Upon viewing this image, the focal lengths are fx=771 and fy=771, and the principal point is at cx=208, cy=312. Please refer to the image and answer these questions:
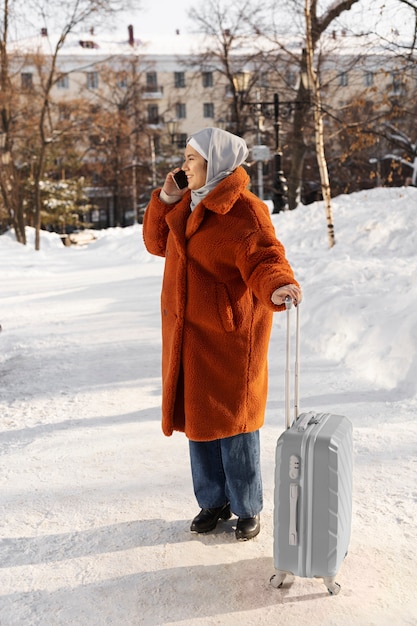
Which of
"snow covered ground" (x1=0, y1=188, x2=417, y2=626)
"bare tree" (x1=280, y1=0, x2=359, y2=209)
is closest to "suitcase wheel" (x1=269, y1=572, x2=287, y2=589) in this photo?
"snow covered ground" (x1=0, y1=188, x2=417, y2=626)

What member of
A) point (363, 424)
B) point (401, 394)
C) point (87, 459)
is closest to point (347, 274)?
point (401, 394)

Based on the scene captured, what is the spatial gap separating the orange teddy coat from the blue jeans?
0.10 meters

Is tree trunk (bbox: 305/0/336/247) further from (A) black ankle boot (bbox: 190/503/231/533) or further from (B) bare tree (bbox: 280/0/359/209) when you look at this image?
(A) black ankle boot (bbox: 190/503/231/533)

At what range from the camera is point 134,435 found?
4.76m

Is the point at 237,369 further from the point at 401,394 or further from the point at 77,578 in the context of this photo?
the point at 401,394

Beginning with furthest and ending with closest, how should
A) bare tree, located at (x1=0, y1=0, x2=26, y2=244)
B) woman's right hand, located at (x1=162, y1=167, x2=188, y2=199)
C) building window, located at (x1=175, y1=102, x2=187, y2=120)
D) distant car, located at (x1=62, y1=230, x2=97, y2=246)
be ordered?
building window, located at (x1=175, y1=102, x2=187, y2=120) → distant car, located at (x1=62, y1=230, x2=97, y2=246) → bare tree, located at (x1=0, y1=0, x2=26, y2=244) → woman's right hand, located at (x1=162, y1=167, x2=188, y2=199)

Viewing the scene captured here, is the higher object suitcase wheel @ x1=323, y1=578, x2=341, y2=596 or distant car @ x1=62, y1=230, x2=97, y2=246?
suitcase wheel @ x1=323, y1=578, x2=341, y2=596

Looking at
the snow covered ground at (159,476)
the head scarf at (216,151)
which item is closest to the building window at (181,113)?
the snow covered ground at (159,476)

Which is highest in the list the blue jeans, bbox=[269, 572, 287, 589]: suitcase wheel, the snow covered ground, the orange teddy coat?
the orange teddy coat

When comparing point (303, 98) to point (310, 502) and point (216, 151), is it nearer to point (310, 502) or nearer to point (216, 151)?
point (216, 151)

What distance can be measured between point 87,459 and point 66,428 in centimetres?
68

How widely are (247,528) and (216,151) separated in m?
1.54

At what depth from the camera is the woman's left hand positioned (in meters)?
2.76

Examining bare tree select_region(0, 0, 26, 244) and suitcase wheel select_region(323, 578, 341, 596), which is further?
bare tree select_region(0, 0, 26, 244)
